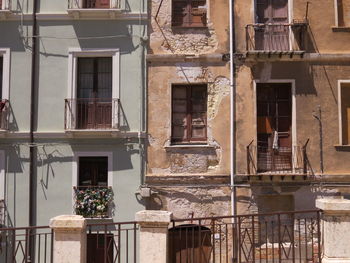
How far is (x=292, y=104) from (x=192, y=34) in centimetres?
388

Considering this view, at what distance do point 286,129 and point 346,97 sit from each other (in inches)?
85.3

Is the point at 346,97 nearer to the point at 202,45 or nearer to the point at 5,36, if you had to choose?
the point at 202,45

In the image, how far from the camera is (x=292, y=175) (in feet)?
49.8

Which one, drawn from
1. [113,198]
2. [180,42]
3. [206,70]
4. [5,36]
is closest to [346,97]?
[206,70]

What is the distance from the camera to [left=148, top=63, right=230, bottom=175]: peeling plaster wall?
51.4 feet

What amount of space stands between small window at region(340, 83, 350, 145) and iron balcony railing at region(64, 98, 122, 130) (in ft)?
23.1

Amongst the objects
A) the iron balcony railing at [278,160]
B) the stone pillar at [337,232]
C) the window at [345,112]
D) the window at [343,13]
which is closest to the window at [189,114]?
the iron balcony railing at [278,160]

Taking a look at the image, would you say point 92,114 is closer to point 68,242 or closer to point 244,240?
point 244,240

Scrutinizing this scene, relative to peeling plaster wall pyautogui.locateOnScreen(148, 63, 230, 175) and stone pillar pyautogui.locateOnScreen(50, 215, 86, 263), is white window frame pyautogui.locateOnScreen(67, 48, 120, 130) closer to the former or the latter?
peeling plaster wall pyautogui.locateOnScreen(148, 63, 230, 175)

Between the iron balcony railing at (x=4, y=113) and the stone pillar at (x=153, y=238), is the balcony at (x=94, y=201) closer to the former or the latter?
the iron balcony railing at (x=4, y=113)

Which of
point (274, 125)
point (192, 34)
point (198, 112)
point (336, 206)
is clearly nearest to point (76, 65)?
point (192, 34)

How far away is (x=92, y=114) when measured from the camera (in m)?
15.8

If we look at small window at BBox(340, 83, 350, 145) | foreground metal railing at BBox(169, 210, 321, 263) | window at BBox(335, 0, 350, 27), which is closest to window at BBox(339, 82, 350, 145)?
small window at BBox(340, 83, 350, 145)

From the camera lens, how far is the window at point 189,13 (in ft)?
53.1
